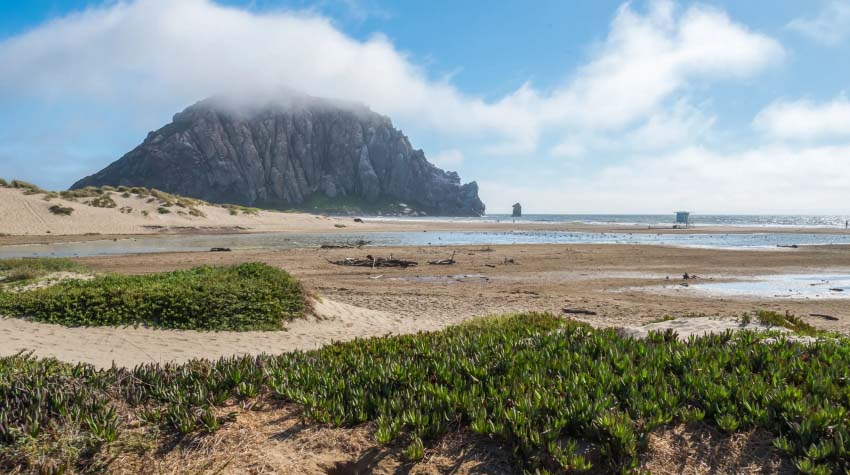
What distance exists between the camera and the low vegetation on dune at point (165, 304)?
11.5m

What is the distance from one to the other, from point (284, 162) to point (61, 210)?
123013 mm

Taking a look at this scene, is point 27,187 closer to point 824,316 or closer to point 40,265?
point 40,265

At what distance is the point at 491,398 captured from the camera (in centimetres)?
469

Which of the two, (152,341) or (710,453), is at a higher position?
(710,453)

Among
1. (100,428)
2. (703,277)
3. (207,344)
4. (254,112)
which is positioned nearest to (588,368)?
(100,428)

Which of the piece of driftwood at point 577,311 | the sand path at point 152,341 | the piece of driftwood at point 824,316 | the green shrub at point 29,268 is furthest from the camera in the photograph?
the piece of driftwood at point 577,311

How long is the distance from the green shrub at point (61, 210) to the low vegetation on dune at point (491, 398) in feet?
187

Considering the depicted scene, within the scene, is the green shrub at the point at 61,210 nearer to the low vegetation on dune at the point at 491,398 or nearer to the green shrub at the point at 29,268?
the green shrub at the point at 29,268

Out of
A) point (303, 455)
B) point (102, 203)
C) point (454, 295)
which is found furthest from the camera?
point (102, 203)

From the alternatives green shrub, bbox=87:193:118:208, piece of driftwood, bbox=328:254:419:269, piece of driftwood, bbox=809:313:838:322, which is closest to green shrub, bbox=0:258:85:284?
piece of driftwood, bbox=328:254:419:269

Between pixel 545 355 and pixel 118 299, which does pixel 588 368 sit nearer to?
pixel 545 355

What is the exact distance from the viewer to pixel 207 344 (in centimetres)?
1070

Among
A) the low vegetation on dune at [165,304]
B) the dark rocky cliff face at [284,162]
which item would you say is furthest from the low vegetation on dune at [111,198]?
the dark rocky cliff face at [284,162]

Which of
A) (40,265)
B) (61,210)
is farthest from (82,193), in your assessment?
(40,265)
